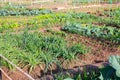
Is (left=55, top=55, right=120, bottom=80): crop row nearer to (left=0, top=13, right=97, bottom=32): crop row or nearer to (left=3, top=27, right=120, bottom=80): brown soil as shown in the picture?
(left=3, top=27, right=120, bottom=80): brown soil

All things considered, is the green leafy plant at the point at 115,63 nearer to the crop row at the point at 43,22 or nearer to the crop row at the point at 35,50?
the crop row at the point at 35,50

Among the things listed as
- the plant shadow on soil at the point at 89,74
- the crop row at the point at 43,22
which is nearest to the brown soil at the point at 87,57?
the plant shadow on soil at the point at 89,74

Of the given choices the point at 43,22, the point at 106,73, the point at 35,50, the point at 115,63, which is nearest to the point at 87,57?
the point at 35,50

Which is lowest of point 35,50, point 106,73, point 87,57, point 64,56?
point 87,57

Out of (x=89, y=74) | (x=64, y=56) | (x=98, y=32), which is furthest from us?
(x=98, y=32)

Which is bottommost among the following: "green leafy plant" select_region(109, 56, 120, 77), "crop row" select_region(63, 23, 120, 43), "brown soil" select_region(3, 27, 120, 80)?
"brown soil" select_region(3, 27, 120, 80)

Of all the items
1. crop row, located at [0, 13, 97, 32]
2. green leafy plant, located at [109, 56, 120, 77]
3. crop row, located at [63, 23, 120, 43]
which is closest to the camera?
green leafy plant, located at [109, 56, 120, 77]

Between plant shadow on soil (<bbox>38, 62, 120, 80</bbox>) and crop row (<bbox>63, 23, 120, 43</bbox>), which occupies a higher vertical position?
plant shadow on soil (<bbox>38, 62, 120, 80</bbox>)

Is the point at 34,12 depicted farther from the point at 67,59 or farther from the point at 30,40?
the point at 67,59

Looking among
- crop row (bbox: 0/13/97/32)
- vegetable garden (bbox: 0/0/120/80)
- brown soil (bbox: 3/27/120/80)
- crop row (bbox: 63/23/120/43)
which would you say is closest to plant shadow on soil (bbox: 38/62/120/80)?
vegetable garden (bbox: 0/0/120/80)

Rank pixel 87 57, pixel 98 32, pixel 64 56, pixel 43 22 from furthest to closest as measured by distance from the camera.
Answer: pixel 43 22 < pixel 98 32 < pixel 87 57 < pixel 64 56

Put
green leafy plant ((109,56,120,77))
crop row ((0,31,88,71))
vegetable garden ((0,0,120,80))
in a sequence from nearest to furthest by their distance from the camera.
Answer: green leafy plant ((109,56,120,77))
vegetable garden ((0,0,120,80))
crop row ((0,31,88,71))

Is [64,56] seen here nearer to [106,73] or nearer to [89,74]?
[89,74]

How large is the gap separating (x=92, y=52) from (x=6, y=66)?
2914 mm
